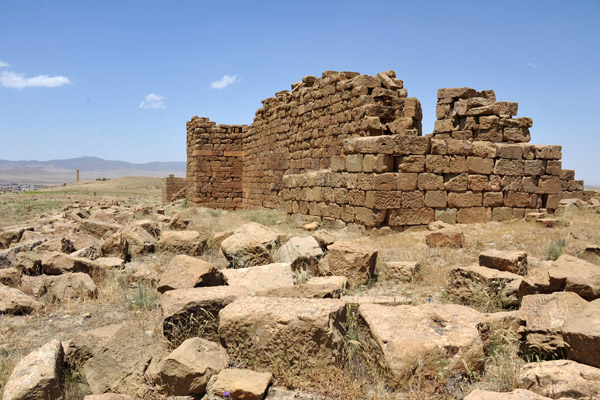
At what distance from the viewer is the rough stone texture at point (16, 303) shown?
15.0 ft

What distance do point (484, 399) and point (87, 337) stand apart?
2.95 meters

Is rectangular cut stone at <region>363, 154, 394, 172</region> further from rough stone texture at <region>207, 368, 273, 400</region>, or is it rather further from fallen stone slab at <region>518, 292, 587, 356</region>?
rough stone texture at <region>207, 368, 273, 400</region>

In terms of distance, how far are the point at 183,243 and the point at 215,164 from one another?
40.7 feet

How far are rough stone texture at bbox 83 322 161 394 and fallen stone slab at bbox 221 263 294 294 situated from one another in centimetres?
130

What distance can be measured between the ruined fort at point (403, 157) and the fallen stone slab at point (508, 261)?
341 centimetres

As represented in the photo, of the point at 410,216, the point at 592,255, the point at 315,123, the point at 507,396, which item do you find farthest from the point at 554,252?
the point at 315,123

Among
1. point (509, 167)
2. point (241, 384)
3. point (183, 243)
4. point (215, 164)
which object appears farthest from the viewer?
point (215, 164)

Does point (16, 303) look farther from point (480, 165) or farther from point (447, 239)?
point (480, 165)

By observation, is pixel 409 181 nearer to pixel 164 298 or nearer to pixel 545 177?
pixel 545 177

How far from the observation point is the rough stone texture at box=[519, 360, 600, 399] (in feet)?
8.99

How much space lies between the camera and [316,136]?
516 inches

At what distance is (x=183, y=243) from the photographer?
283 inches

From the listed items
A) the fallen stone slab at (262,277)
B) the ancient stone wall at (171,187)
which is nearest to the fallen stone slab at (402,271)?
the fallen stone slab at (262,277)

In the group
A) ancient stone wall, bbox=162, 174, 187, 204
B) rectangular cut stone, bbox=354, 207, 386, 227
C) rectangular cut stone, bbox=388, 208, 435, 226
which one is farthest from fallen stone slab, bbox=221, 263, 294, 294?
ancient stone wall, bbox=162, 174, 187, 204
